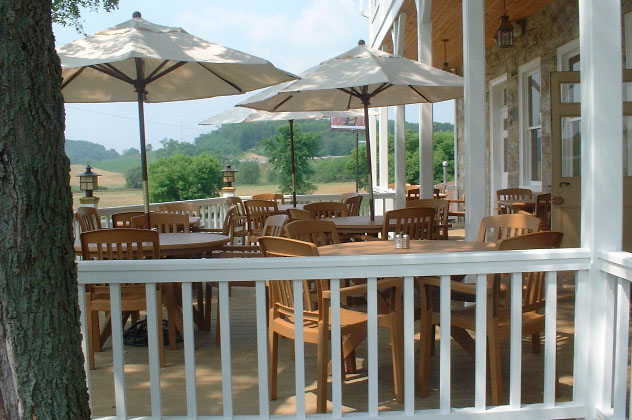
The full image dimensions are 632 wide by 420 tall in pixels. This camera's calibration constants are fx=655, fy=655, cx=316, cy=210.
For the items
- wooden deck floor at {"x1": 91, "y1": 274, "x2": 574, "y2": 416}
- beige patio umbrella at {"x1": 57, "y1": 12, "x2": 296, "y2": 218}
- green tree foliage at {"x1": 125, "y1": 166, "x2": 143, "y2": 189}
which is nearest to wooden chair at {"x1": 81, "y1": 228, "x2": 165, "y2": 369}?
wooden deck floor at {"x1": 91, "y1": 274, "x2": 574, "y2": 416}

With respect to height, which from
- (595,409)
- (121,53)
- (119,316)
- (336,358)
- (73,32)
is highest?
(73,32)

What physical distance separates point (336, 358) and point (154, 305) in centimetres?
74

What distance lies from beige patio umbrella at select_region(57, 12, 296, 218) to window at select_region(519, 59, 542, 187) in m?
5.20

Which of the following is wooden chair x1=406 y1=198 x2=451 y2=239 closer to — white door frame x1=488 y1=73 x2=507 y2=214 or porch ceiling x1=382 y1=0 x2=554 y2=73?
porch ceiling x1=382 y1=0 x2=554 y2=73

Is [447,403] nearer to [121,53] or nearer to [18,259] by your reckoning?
[18,259]

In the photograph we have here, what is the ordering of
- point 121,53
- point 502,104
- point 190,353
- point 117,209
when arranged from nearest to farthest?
point 190,353
point 121,53
point 117,209
point 502,104

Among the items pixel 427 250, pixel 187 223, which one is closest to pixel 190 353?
pixel 427 250

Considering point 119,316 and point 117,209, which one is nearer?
point 119,316

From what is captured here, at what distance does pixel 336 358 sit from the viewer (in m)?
2.54

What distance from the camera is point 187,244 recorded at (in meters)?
4.21

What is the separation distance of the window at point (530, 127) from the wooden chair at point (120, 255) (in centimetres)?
675

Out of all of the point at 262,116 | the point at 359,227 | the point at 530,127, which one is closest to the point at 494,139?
the point at 530,127

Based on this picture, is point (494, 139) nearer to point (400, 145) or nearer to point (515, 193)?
point (515, 193)

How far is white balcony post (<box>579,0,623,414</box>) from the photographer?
2.61 meters
